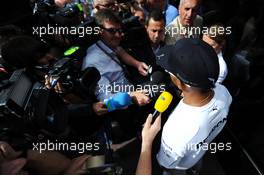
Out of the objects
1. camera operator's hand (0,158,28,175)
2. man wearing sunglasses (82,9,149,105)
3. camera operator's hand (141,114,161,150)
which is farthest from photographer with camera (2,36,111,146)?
camera operator's hand (141,114,161,150)

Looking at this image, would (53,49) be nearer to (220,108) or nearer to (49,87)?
(49,87)

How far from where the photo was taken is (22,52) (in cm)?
228

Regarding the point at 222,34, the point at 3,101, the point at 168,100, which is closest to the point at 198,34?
the point at 222,34

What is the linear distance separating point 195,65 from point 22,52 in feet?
4.91

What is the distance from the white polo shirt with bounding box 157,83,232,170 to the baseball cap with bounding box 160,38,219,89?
0.43 feet

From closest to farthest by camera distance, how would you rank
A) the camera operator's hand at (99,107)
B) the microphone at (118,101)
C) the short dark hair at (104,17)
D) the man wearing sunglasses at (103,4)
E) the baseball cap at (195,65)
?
1. the baseball cap at (195,65)
2. the microphone at (118,101)
3. the camera operator's hand at (99,107)
4. the short dark hair at (104,17)
5. the man wearing sunglasses at (103,4)

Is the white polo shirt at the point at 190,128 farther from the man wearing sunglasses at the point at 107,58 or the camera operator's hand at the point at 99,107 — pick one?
the man wearing sunglasses at the point at 107,58

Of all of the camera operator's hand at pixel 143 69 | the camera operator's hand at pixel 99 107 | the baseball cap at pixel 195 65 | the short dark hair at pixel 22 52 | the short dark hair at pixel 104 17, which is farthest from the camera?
the camera operator's hand at pixel 143 69

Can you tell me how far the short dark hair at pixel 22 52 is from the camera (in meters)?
2.20

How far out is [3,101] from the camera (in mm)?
1373

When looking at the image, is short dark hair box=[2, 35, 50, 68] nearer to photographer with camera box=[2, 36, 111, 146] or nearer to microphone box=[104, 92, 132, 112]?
photographer with camera box=[2, 36, 111, 146]

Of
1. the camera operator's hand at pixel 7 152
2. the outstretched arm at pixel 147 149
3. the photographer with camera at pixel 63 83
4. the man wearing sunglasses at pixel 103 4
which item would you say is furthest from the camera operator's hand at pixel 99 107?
the man wearing sunglasses at pixel 103 4

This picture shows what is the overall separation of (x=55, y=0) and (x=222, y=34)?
76.9 inches

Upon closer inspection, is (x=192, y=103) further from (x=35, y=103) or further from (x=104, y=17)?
(x=104, y=17)
